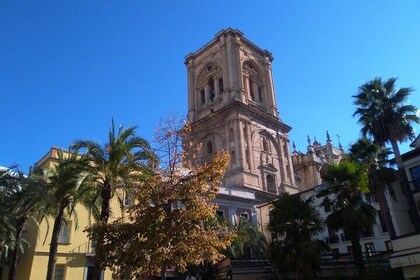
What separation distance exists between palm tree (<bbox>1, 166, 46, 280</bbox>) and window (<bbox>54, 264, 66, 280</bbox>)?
3.90 meters

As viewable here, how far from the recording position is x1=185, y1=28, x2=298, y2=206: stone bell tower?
4778 cm

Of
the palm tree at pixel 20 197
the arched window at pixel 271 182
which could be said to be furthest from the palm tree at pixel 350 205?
the arched window at pixel 271 182

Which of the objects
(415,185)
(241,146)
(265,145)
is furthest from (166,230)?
(265,145)

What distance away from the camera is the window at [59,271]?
24203mm

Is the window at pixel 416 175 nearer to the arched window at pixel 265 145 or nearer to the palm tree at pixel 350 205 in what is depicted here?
the palm tree at pixel 350 205

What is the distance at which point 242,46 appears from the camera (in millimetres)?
58375

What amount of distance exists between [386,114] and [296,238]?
37.7 feet

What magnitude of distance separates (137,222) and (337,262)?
14627mm

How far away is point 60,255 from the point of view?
80.7ft

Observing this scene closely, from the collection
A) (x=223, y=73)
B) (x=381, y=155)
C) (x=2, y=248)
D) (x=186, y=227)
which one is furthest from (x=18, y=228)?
(x=223, y=73)

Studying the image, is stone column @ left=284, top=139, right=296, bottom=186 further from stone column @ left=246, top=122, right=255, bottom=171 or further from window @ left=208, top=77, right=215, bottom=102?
window @ left=208, top=77, right=215, bottom=102

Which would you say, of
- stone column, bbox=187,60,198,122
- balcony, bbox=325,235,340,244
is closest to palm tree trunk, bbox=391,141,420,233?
balcony, bbox=325,235,340,244

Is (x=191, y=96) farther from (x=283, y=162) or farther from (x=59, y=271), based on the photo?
(x=59, y=271)

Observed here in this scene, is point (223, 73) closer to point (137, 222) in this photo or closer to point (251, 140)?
point (251, 140)
